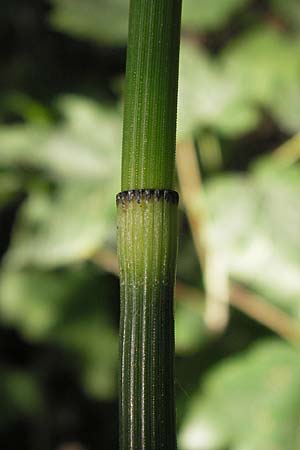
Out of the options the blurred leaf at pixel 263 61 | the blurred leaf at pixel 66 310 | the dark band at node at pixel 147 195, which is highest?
the blurred leaf at pixel 263 61

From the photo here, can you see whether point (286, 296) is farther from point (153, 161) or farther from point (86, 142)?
point (153, 161)

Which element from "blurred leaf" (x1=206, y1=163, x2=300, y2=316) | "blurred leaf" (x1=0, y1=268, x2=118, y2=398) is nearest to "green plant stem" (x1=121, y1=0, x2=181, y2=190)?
"blurred leaf" (x1=206, y1=163, x2=300, y2=316)

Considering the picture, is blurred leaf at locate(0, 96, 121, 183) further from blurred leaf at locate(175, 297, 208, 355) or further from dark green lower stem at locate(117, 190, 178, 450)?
dark green lower stem at locate(117, 190, 178, 450)

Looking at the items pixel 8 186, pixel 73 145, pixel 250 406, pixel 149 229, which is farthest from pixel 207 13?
pixel 149 229

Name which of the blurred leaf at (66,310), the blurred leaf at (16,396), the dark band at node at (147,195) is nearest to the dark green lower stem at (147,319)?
the dark band at node at (147,195)

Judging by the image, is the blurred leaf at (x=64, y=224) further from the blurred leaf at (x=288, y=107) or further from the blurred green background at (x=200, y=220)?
the blurred leaf at (x=288, y=107)

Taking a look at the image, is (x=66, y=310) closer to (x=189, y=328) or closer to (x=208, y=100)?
(x=189, y=328)

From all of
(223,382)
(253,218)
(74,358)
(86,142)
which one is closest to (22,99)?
(86,142)
